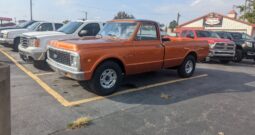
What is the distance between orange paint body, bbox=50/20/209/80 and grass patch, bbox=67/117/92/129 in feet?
4.06

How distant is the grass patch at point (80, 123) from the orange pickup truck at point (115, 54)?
1.21 m

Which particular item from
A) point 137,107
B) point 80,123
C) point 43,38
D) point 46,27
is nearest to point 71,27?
point 43,38

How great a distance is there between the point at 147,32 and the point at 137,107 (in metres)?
2.44

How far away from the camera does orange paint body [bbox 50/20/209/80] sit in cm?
519

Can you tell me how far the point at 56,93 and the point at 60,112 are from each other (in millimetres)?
1231

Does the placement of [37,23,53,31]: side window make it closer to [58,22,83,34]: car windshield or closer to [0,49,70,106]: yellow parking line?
[58,22,83,34]: car windshield

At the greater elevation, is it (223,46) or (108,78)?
(223,46)

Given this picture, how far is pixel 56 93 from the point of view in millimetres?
5656

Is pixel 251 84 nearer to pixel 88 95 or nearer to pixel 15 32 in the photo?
pixel 88 95

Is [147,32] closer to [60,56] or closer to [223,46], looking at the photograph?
[60,56]

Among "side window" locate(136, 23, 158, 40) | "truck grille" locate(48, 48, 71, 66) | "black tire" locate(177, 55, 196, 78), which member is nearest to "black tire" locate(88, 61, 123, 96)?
"truck grille" locate(48, 48, 71, 66)

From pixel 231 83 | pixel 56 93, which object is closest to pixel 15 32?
pixel 56 93

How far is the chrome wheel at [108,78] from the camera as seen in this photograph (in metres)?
5.59

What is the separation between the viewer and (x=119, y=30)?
6.43 metres
